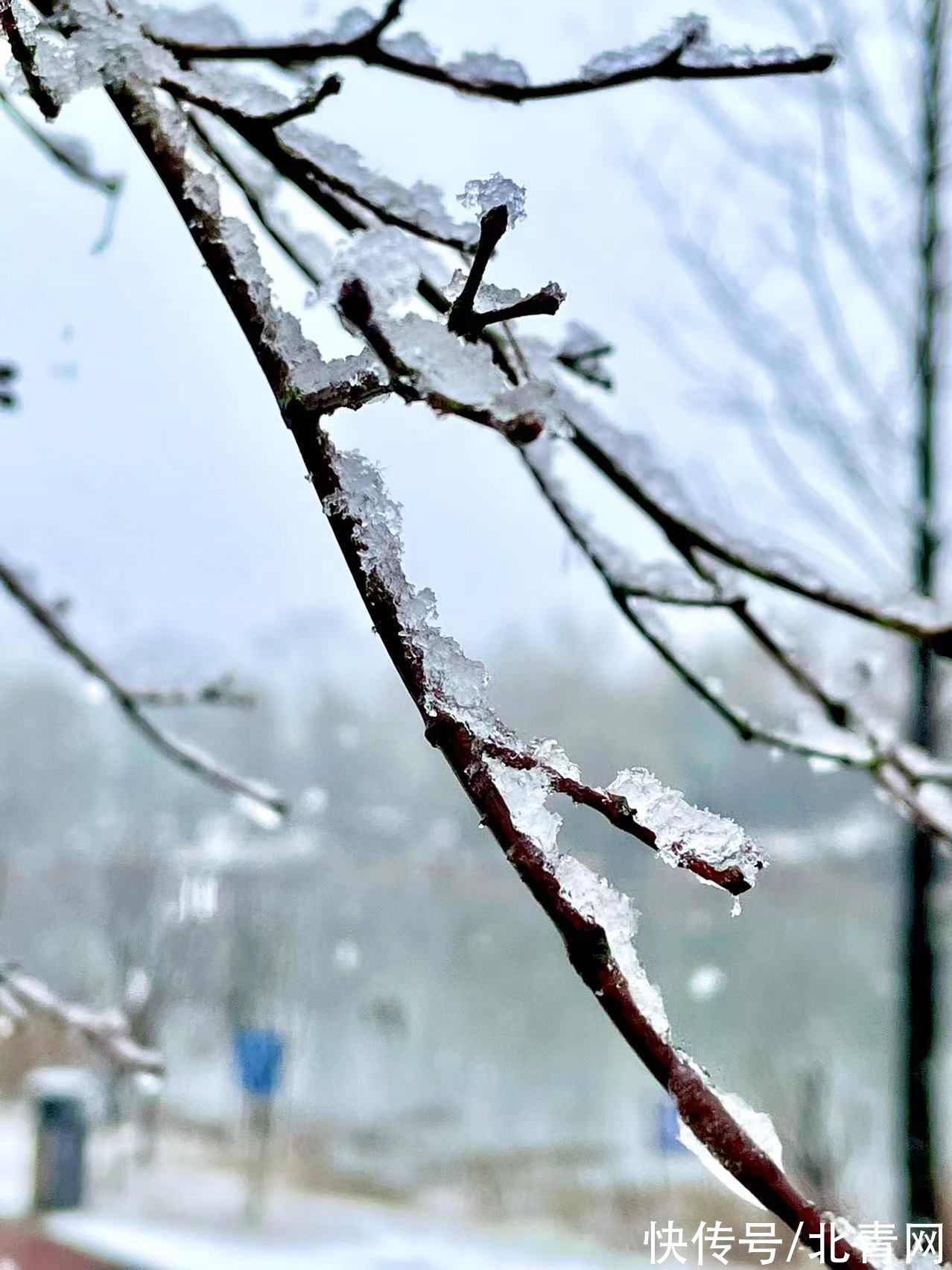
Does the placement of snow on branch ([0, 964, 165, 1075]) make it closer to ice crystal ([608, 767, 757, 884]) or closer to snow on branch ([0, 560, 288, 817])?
snow on branch ([0, 560, 288, 817])

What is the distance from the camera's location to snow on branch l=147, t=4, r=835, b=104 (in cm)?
86

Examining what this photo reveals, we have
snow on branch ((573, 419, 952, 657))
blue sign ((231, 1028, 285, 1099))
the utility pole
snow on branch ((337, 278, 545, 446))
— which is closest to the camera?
snow on branch ((337, 278, 545, 446))

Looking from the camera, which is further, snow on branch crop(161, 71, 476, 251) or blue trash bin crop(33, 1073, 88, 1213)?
blue trash bin crop(33, 1073, 88, 1213)

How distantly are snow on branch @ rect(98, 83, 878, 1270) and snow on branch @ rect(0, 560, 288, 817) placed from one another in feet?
3.50

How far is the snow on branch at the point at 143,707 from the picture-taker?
1515mm

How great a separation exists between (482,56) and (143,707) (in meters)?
1.05

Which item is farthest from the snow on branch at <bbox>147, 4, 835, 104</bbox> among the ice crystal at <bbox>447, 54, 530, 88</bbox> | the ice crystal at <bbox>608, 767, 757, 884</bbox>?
the ice crystal at <bbox>608, 767, 757, 884</bbox>

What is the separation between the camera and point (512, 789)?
464mm

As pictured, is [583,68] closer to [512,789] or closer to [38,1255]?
[512,789]

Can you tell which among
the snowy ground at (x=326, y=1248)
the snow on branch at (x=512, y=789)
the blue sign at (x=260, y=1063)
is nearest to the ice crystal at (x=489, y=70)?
the snow on branch at (x=512, y=789)

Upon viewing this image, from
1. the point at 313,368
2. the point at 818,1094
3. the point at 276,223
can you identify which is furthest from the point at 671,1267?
the point at 313,368

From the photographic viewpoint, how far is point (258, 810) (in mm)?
1545

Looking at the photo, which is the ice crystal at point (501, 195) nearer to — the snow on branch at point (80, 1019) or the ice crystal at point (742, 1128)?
the ice crystal at point (742, 1128)

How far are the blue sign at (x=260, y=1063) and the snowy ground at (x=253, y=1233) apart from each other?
2.04 feet
